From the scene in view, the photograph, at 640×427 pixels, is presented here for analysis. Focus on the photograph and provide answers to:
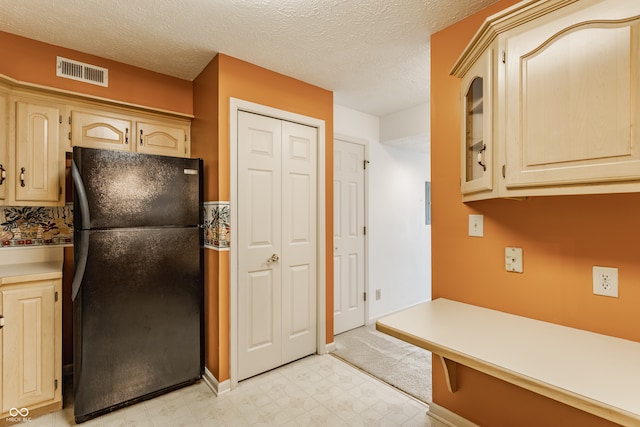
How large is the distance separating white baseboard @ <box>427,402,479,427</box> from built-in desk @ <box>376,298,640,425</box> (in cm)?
71

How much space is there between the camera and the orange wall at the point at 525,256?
1.32 metres

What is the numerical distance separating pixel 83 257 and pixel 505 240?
98.3 inches

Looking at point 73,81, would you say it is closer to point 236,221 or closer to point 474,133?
point 236,221

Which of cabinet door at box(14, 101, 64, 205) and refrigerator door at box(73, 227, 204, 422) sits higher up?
cabinet door at box(14, 101, 64, 205)

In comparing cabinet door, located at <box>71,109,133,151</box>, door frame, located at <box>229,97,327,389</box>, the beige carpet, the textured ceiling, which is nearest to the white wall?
the beige carpet

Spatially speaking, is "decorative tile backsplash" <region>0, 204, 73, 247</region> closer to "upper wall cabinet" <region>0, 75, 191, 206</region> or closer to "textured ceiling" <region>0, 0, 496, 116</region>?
"upper wall cabinet" <region>0, 75, 191, 206</region>

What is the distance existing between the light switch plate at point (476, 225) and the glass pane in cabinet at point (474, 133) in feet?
0.91

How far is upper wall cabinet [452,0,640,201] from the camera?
3.33 feet

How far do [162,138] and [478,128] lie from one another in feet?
7.84

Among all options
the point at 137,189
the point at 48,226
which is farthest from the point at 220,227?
the point at 48,226

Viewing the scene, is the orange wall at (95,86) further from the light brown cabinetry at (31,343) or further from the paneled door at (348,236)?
the paneled door at (348,236)

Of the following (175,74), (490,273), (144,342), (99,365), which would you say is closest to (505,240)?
(490,273)

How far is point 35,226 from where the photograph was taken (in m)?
2.26

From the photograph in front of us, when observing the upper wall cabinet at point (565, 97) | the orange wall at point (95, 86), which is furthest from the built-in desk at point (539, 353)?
the orange wall at point (95, 86)
